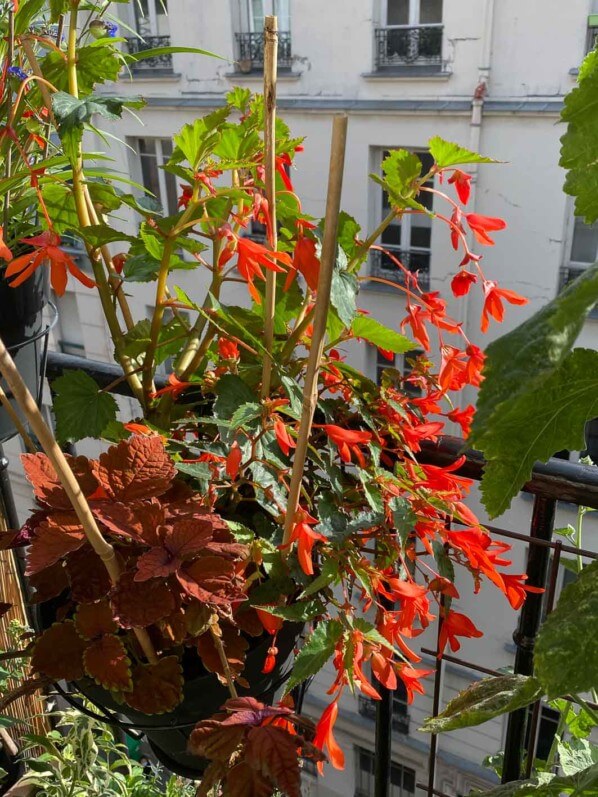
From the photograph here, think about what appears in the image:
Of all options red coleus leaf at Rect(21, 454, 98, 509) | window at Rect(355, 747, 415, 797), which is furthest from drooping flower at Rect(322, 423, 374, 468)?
window at Rect(355, 747, 415, 797)

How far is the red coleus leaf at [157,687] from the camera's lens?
555 mm

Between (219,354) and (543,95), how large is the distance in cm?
400

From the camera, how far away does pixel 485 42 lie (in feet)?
13.4

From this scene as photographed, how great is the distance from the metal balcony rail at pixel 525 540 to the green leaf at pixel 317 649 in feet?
0.57

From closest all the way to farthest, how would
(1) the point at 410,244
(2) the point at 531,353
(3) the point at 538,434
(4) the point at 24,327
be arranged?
(2) the point at 531,353 < (3) the point at 538,434 < (4) the point at 24,327 < (1) the point at 410,244

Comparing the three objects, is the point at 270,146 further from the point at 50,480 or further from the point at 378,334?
the point at 50,480

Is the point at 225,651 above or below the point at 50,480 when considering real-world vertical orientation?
below

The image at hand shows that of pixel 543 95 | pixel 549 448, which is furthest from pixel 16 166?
pixel 543 95

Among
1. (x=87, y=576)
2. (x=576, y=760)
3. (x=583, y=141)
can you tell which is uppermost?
→ (x=583, y=141)

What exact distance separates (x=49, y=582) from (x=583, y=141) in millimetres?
514

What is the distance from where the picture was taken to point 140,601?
1.70 feet

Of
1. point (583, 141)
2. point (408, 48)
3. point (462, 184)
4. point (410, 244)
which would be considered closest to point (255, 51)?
point (408, 48)

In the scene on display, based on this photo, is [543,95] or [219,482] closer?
[219,482]

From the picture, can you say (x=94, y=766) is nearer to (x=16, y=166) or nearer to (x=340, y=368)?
(x=340, y=368)
